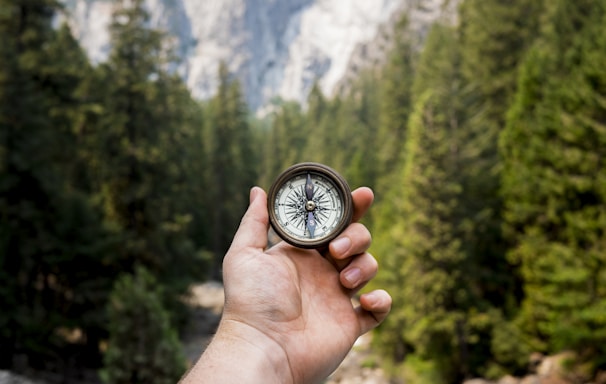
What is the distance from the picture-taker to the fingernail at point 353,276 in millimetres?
3252

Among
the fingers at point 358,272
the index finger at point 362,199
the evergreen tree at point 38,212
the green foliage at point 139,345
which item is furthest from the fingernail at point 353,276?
the evergreen tree at point 38,212

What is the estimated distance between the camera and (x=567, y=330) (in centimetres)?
1572

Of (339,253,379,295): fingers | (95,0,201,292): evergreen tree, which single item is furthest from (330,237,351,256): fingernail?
(95,0,201,292): evergreen tree

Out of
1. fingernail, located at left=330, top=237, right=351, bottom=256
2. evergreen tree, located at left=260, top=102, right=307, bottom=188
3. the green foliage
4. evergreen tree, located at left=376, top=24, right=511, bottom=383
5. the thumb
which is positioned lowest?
fingernail, located at left=330, top=237, right=351, bottom=256

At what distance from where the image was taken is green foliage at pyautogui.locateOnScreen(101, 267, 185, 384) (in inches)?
420

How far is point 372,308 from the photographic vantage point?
3244 mm

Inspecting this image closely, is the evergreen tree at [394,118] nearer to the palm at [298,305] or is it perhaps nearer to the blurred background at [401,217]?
the blurred background at [401,217]

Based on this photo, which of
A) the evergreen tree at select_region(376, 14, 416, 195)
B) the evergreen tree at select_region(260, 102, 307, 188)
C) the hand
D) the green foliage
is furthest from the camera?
the evergreen tree at select_region(260, 102, 307, 188)

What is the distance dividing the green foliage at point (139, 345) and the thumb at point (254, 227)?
832 centimetres

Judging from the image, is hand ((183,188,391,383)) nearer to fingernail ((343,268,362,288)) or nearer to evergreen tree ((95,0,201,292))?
fingernail ((343,268,362,288))

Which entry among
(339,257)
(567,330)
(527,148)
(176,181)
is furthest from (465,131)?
(339,257)

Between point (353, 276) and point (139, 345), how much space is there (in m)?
8.87

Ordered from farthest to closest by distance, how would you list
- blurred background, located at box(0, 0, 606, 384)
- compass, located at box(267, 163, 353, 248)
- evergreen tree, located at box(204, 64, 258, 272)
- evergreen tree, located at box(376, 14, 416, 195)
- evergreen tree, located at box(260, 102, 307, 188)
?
evergreen tree, located at box(260, 102, 307, 188) < evergreen tree, located at box(204, 64, 258, 272) < evergreen tree, located at box(376, 14, 416, 195) < blurred background, located at box(0, 0, 606, 384) < compass, located at box(267, 163, 353, 248)

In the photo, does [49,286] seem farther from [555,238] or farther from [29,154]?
[555,238]
